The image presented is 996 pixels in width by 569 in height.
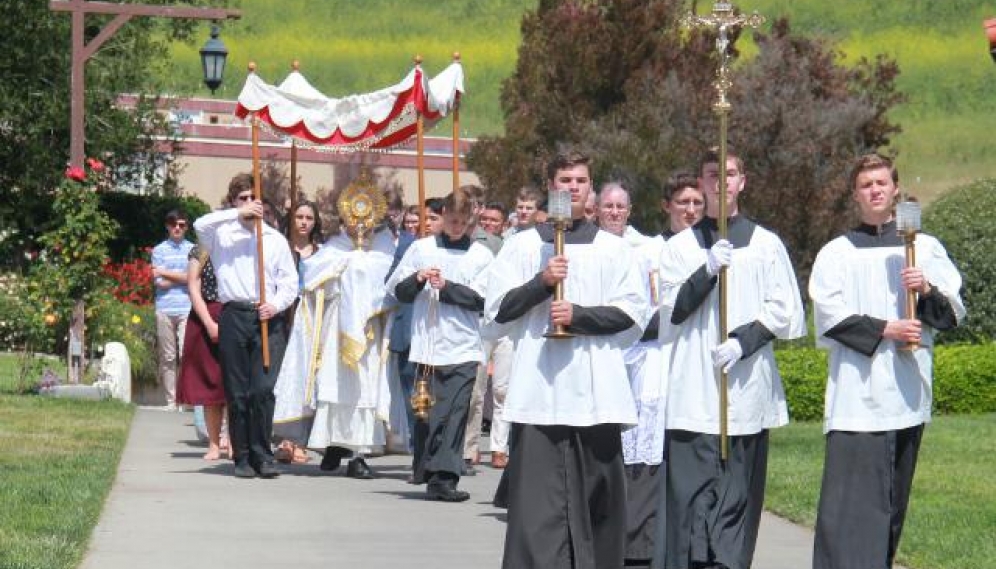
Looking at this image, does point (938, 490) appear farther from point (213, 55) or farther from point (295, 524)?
point (213, 55)

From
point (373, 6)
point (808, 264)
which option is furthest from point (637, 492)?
point (373, 6)

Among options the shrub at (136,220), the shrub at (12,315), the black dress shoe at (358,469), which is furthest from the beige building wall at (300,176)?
the black dress shoe at (358,469)

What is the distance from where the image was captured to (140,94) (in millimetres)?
35875

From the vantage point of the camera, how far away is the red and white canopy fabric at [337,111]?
604 inches

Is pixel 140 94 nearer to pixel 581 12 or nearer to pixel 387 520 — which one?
pixel 581 12

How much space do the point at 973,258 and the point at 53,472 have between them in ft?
46.0

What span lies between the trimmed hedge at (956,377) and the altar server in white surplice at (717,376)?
36.7 feet

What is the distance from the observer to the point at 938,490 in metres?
14.7

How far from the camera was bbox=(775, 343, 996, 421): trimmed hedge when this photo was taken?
21.5m

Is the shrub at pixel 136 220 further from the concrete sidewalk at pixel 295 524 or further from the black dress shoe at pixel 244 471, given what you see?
the black dress shoe at pixel 244 471

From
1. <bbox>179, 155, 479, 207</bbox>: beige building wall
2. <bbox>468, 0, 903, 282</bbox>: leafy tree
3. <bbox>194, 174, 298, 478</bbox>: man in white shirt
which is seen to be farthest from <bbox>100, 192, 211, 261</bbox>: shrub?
<bbox>194, 174, 298, 478</bbox>: man in white shirt

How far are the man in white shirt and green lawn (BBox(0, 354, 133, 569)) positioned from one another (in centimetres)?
91

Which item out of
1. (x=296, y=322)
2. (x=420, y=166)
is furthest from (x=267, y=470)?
(x=420, y=166)

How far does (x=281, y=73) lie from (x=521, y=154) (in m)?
57.9
